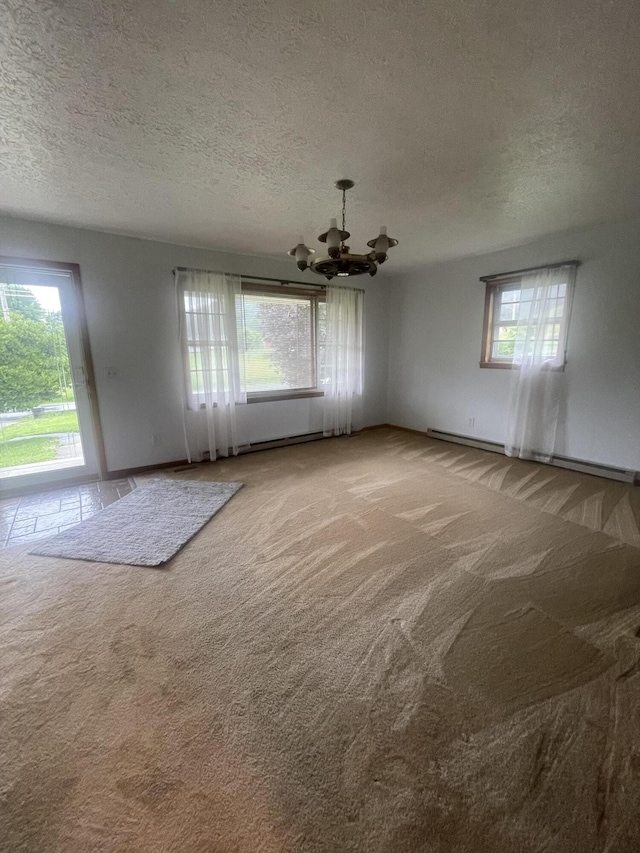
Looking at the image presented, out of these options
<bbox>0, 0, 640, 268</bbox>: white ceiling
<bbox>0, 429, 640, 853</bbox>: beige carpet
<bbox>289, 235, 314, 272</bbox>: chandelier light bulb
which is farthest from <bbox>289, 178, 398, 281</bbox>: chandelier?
<bbox>0, 429, 640, 853</bbox>: beige carpet

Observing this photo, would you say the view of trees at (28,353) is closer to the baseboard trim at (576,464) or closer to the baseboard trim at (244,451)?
the baseboard trim at (244,451)

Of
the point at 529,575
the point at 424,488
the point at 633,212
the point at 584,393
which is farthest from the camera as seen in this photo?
the point at 584,393

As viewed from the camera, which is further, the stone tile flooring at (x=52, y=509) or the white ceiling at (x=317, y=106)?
the stone tile flooring at (x=52, y=509)

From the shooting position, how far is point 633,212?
2986mm

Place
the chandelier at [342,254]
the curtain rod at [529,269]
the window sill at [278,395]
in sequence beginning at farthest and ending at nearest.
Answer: the window sill at [278,395]
the curtain rod at [529,269]
the chandelier at [342,254]

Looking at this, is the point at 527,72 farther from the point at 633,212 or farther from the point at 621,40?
the point at 633,212

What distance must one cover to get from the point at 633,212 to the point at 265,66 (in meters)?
3.31

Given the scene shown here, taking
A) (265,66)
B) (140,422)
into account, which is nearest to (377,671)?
(265,66)

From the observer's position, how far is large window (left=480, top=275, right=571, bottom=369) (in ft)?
12.0

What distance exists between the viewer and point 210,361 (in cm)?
396

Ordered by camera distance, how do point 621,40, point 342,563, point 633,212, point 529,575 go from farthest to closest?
point 633,212 → point 342,563 → point 529,575 → point 621,40

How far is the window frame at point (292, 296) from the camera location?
4.25m

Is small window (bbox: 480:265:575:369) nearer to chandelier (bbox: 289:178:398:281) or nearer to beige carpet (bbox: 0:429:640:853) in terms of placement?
beige carpet (bbox: 0:429:640:853)

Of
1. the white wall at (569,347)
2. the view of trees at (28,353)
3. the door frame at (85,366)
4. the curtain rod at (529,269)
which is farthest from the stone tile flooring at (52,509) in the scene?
the curtain rod at (529,269)
